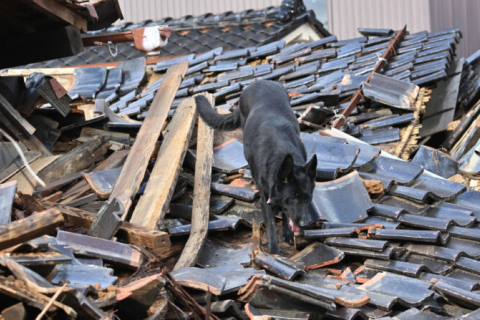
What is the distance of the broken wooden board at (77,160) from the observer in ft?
25.3

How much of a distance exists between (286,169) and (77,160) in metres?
2.77

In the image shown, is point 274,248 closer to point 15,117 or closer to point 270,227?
point 270,227

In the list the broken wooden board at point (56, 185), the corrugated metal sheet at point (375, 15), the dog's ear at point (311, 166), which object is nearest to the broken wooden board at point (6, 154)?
the broken wooden board at point (56, 185)

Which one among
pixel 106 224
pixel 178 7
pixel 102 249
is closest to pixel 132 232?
pixel 106 224

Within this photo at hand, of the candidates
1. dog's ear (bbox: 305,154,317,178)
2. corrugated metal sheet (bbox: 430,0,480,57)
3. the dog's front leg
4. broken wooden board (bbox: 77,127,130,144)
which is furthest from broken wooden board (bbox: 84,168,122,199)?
corrugated metal sheet (bbox: 430,0,480,57)

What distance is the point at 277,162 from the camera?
636 cm

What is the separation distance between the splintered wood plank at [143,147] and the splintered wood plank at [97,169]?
0.21m

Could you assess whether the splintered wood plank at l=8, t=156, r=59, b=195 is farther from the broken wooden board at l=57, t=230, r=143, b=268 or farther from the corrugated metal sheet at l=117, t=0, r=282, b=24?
the corrugated metal sheet at l=117, t=0, r=282, b=24

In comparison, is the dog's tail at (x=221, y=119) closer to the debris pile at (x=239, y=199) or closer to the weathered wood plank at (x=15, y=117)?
the debris pile at (x=239, y=199)

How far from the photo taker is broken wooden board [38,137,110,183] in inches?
304

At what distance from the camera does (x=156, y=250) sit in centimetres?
620

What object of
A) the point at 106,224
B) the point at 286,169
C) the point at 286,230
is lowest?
the point at 286,230

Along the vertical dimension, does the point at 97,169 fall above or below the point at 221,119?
below

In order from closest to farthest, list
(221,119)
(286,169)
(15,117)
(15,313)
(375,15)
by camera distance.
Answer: (15,313) → (286,169) → (221,119) → (15,117) → (375,15)
